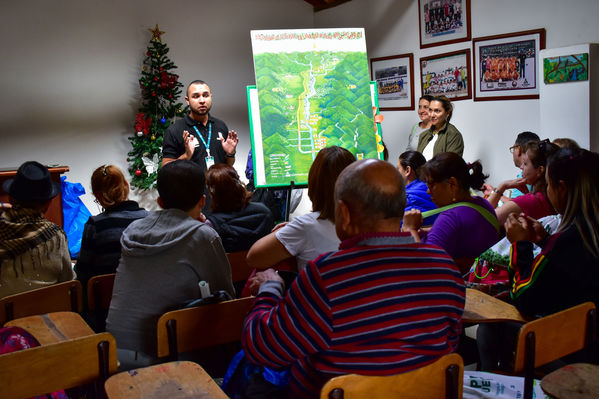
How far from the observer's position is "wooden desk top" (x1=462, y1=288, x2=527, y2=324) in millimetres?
1901

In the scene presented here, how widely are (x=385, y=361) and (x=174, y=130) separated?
3890 mm

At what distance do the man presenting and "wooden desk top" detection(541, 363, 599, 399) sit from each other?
366 cm

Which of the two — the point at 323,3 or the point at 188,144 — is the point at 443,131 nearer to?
the point at 188,144

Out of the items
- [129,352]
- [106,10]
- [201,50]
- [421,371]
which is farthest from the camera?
[201,50]

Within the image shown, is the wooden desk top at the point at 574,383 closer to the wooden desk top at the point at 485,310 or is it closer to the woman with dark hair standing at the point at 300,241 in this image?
the wooden desk top at the point at 485,310

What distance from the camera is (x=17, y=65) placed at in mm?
6055

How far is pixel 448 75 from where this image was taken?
627cm

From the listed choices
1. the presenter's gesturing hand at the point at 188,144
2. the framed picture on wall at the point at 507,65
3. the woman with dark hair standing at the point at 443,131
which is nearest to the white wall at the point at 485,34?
the framed picture on wall at the point at 507,65

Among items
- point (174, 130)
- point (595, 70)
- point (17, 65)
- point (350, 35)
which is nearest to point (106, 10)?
point (17, 65)

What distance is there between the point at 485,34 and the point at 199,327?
4.95m

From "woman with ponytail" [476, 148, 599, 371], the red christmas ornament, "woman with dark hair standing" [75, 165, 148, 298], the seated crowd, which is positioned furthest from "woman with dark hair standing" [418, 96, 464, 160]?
"woman with dark hair standing" [75, 165, 148, 298]

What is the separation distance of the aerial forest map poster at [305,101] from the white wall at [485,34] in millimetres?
2025

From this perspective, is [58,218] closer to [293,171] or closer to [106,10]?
[293,171]

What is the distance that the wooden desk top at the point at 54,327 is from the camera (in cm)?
190
